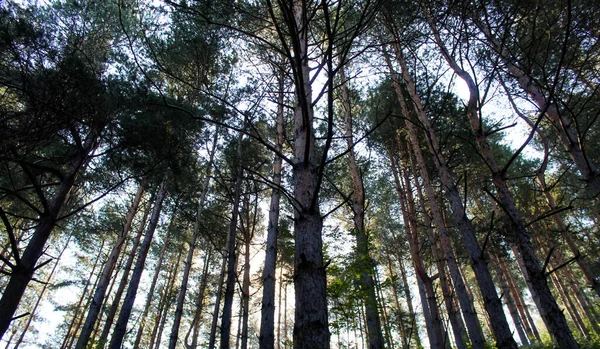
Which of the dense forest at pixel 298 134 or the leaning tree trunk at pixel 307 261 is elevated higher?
the dense forest at pixel 298 134

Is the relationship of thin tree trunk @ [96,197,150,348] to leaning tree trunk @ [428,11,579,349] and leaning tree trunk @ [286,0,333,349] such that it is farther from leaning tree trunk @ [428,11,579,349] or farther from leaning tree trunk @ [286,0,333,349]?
leaning tree trunk @ [428,11,579,349]

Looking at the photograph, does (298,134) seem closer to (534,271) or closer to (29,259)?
(534,271)

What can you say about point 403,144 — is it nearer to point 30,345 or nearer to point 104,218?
point 104,218

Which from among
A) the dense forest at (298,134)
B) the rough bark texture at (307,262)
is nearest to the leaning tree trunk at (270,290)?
the dense forest at (298,134)

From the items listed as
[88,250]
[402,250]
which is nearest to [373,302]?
[402,250]

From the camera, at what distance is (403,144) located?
10836 millimetres

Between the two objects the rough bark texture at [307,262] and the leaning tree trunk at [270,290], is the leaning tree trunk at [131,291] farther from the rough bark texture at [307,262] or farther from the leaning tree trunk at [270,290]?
the rough bark texture at [307,262]

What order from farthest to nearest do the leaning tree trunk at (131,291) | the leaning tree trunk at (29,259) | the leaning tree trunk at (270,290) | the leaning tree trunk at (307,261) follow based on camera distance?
the leaning tree trunk at (131,291) → the leaning tree trunk at (270,290) → the leaning tree trunk at (29,259) → the leaning tree trunk at (307,261)

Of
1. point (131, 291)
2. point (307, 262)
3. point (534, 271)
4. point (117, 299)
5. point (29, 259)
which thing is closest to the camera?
point (307, 262)

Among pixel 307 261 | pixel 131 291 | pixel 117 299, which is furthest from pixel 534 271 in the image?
pixel 117 299

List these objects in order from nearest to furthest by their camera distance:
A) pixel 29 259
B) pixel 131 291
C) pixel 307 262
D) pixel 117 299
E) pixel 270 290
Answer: pixel 307 262
pixel 29 259
pixel 270 290
pixel 131 291
pixel 117 299

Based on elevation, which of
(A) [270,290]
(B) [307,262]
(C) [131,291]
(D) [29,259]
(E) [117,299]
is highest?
(E) [117,299]

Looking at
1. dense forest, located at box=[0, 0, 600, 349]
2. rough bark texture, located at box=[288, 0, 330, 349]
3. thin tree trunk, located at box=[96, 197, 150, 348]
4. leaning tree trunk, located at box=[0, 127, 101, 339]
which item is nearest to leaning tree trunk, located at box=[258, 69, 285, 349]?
dense forest, located at box=[0, 0, 600, 349]

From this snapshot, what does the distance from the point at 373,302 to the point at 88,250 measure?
19.2m
